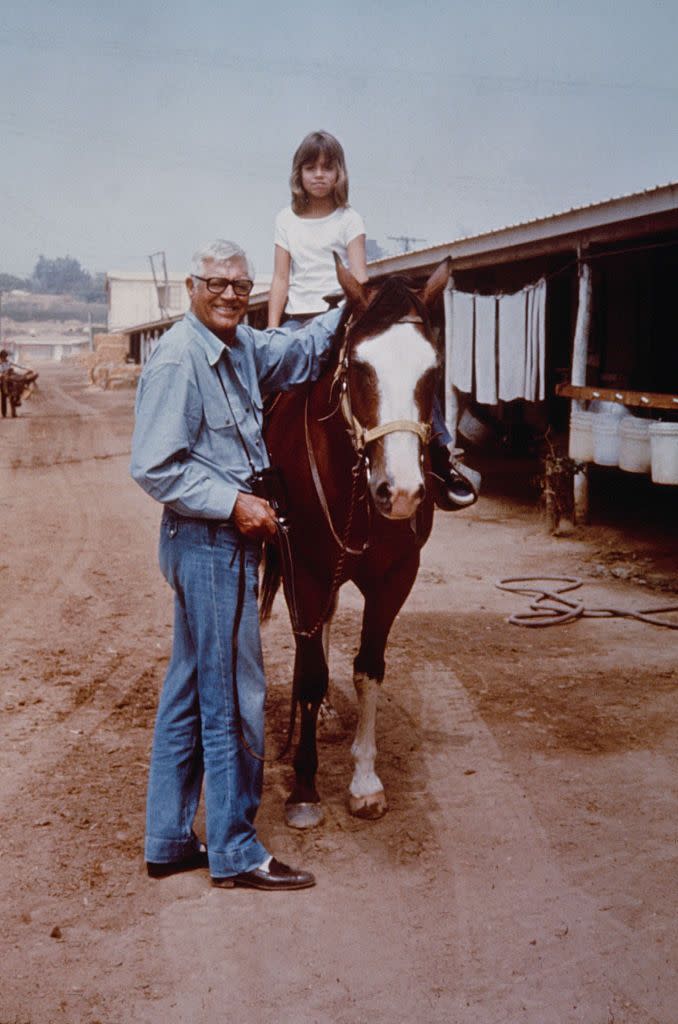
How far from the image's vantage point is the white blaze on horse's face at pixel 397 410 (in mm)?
2920

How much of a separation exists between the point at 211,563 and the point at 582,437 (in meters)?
6.54

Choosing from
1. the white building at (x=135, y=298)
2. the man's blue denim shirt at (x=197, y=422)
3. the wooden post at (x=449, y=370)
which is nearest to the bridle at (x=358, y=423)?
the man's blue denim shirt at (x=197, y=422)

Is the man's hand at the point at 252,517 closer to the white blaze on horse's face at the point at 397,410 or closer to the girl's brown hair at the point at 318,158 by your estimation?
the white blaze on horse's face at the point at 397,410

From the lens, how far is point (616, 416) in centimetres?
865

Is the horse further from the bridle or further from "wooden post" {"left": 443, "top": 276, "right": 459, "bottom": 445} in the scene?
"wooden post" {"left": 443, "top": 276, "right": 459, "bottom": 445}

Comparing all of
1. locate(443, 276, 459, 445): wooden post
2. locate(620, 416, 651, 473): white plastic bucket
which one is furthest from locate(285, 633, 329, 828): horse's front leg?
locate(443, 276, 459, 445): wooden post

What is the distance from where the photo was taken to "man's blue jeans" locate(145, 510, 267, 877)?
3127 millimetres

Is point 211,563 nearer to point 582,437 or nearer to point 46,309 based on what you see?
point 582,437

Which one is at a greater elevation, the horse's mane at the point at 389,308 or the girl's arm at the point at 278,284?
the girl's arm at the point at 278,284

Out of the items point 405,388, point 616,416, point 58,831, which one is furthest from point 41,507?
point 405,388

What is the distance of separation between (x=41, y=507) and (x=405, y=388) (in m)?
9.34

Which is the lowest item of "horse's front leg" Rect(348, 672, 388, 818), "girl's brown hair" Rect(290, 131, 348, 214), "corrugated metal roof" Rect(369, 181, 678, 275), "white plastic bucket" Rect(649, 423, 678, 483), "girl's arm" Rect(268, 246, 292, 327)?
"horse's front leg" Rect(348, 672, 388, 818)

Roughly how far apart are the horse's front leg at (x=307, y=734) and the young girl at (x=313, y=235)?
142cm

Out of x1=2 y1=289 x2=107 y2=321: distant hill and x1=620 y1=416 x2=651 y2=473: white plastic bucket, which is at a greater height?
x1=2 y1=289 x2=107 y2=321: distant hill
